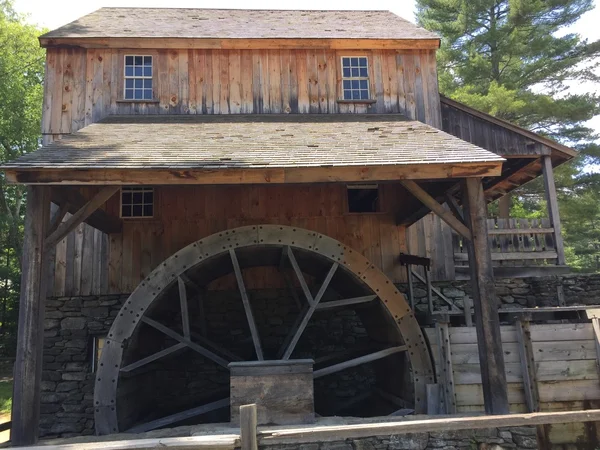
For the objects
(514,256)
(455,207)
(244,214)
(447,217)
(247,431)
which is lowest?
(247,431)

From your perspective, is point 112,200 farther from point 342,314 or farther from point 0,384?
point 0,384

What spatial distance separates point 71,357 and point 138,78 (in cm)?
480

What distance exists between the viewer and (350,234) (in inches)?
306

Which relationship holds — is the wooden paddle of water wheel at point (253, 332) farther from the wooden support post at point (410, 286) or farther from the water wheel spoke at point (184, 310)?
the wooden support post at point (410, 286)

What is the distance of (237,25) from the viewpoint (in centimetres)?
934

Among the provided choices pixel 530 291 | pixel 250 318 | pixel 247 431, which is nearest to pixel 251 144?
pixel 250 318

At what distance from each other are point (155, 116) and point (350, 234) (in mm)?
3822

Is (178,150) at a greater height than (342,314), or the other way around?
(178,150)

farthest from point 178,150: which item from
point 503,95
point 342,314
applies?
point 503,95

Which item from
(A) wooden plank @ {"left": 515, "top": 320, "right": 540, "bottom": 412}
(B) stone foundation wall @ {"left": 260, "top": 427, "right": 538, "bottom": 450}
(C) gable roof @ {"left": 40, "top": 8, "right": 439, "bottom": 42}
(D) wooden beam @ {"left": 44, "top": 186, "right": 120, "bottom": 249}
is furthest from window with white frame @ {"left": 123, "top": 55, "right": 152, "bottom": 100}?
(A) wooden plank @ {"left": 515, "top": 320, "right": 540, "bottom": 412}

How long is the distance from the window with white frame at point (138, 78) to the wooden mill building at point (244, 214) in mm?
33

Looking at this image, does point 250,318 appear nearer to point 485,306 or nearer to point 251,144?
point 251,144

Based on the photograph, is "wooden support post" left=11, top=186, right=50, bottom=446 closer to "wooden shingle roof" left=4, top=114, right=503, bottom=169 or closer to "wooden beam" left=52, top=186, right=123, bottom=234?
"wooden beam" left=52, top=186, right=123, bottom=234

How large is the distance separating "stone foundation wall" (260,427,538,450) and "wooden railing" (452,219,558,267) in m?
3.64
